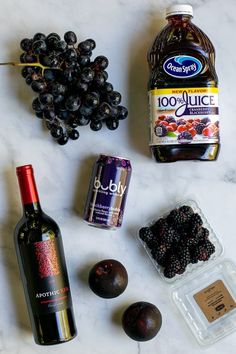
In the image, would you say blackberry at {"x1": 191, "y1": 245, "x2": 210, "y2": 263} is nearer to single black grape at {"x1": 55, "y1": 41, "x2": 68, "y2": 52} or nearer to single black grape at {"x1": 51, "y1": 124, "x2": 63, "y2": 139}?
single black grape at {"x1": 51, "y1": 124, "x2": 63, "y2": 139}

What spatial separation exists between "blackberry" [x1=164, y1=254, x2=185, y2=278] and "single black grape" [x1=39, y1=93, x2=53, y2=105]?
420mm

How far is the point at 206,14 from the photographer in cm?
129

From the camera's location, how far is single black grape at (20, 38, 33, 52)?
1213 millimetres

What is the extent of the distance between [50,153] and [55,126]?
9 centimetres

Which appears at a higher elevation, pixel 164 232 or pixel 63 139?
pixel 63 139

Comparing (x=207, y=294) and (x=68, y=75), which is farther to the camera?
(x=207, y=294)

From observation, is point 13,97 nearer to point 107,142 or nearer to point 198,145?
point 107,142

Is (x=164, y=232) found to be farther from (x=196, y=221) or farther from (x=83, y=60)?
(x=83, y=60)

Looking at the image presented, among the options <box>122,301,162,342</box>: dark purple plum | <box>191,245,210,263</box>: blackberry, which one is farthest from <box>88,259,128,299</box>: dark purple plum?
<box>191,245,210,263</box>: blackberry

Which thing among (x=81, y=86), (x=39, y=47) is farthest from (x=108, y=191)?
(x=39, y=47)

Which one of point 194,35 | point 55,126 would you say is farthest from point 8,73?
point 194,35

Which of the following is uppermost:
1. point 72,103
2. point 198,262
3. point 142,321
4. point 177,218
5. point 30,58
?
point 30,58

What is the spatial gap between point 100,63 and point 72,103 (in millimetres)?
114

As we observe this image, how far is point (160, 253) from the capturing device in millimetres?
1232
